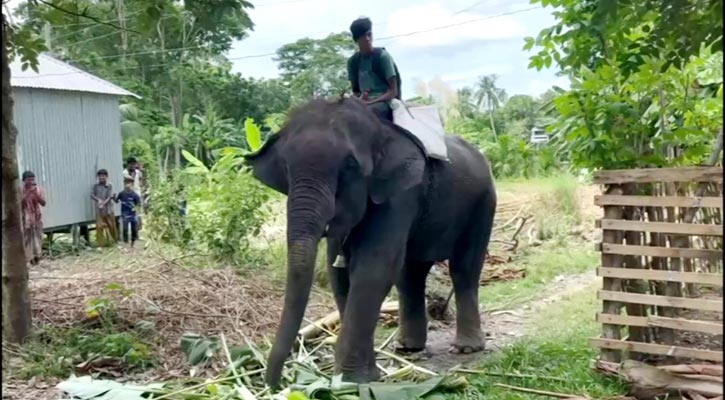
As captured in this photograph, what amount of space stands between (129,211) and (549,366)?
10355mm

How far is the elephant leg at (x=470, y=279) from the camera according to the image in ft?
21.4

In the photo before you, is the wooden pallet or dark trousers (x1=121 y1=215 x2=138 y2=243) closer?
the wooden pallet

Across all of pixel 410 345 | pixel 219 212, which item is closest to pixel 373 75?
pixel 410 345

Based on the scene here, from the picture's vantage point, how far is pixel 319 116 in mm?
5223

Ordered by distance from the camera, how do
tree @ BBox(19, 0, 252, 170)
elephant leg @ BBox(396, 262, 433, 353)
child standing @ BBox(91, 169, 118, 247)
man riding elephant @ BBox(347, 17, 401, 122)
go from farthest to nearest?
tree @ BBox(19, 0, 252, 170) → child standing @ BBox(91, 169, 118, 247) → elephant leg @ BBox(396, 262, 433, 353) → man riding elephant @ BBox(347, 17, 401, 122)

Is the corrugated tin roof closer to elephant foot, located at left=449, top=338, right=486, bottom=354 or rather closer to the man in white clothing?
the man in white clothing

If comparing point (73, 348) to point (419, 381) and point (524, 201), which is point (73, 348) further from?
point (524, 201)

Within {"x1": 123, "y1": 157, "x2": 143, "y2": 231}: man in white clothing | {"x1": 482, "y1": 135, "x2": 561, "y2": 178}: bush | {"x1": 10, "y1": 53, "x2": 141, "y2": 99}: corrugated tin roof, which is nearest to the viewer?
{"x1": 10, "y1": 53, "x2": 141, "y2": 99}: corrugated tin roof

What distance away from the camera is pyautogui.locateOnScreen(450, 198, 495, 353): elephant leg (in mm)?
6508

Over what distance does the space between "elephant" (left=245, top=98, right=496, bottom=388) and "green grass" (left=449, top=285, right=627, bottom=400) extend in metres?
0.62

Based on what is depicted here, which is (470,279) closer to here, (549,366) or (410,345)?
(410,345)

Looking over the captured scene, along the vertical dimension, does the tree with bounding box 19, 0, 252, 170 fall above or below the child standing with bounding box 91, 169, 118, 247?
above

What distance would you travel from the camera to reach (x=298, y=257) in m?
4.75

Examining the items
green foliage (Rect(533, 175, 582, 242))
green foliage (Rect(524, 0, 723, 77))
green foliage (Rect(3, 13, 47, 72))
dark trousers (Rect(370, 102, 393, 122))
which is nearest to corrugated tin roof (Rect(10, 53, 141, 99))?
green foliage (Rect(3, 13, 47, 72))
